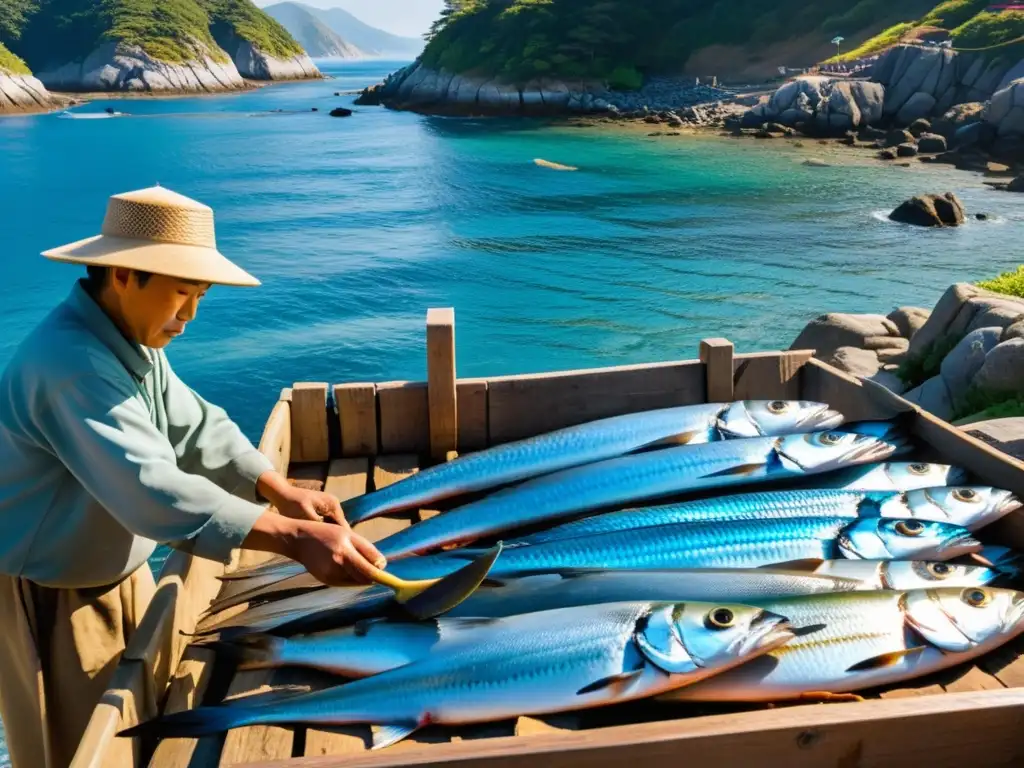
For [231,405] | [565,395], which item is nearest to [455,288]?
[231,405]

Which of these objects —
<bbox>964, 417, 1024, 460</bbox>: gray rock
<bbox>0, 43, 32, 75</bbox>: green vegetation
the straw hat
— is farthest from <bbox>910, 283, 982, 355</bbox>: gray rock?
<bbox>0, 43, 32, 75</bbox>: green vegetation

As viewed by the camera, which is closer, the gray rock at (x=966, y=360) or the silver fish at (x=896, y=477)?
the silver fish at (x=896, y=477)

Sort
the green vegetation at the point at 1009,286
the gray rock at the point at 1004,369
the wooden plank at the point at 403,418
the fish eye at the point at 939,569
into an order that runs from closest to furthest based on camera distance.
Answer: the fish eye at the point at 939,569 → the wooden plank at the point at 403,418 → the gray rock at the point at 1004,369 → the green vegetation at the point at 1009,286

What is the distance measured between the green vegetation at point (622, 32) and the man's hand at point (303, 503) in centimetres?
7486

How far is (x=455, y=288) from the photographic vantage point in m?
21.7

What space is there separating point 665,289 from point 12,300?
49.3 feet

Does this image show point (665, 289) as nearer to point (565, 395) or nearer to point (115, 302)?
point (565, 395)

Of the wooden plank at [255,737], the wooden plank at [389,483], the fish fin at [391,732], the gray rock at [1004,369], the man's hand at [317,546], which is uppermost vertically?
the man's hand at [317,546]

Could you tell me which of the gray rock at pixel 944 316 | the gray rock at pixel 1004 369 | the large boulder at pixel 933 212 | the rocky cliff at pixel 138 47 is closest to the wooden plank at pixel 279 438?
the gray rock at pixel 1004 369

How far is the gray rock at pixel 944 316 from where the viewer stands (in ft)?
34.0

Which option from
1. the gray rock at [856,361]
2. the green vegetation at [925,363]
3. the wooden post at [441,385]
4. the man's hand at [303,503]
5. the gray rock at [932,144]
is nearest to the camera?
the man's hand at [303,503]

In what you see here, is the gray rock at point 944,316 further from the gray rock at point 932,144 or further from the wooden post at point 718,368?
the gray rock at point 932,144

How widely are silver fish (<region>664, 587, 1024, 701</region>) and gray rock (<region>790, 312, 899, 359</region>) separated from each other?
31.5 feet

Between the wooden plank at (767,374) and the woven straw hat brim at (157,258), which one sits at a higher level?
the woven straw hat brim at (157,258)
